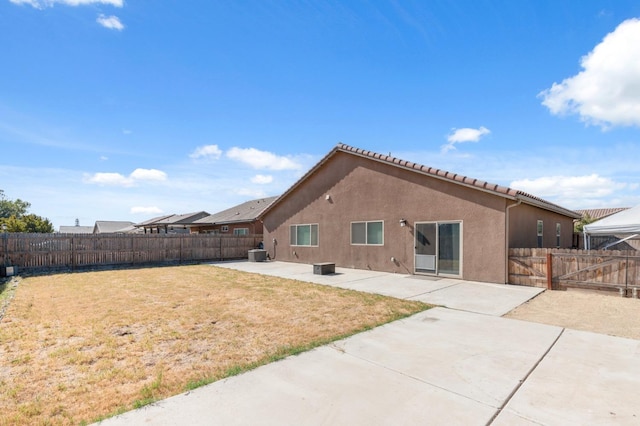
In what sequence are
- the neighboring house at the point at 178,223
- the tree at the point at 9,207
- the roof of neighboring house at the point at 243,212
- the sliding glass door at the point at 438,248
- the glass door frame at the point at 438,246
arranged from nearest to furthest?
the glass door frame at the point at 438,246 < the sliding glass door at the point at 438,248 < the roof of neighboring house at the point at 243,212 < the neighboring house at the point at 178,223 < the tree at the point at 9,207

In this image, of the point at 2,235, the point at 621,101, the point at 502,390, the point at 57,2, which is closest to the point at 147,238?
the point at 2,235

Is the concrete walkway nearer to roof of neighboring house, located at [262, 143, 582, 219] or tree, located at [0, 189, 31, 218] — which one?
roof of neighboring house, located at [262, 143, 582, 219]

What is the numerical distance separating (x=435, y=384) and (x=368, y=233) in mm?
10545

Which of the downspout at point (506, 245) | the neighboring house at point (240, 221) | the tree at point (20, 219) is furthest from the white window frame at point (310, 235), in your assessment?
the tree at point (20, 219)

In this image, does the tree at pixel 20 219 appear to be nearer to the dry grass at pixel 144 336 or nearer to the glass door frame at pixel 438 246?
the dry grass at pixel 144 336

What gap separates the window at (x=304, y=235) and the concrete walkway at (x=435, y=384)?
435 inches

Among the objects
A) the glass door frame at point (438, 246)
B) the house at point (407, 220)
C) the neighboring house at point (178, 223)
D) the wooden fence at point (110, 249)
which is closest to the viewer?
the house at point (407, 220)

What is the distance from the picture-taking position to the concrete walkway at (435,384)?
2.86 m

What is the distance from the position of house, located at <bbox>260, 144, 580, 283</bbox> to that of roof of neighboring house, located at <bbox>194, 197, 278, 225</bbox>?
20.4 feet

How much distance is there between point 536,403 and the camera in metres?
3.10

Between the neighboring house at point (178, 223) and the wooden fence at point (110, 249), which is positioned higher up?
the neighboring house at point (178, 223)

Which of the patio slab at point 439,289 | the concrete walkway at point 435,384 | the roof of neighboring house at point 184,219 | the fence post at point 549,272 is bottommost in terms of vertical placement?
the patio slab at point 439,289

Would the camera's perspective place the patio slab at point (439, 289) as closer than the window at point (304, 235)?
Yes

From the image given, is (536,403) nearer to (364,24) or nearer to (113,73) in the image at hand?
(364,24)
